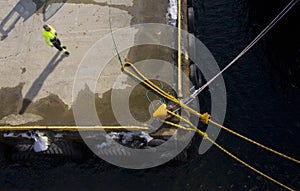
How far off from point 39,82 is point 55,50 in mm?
1383

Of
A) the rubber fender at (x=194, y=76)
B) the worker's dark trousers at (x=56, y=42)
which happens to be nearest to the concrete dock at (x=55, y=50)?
the worker's dark trousers at (x=56, y=42)

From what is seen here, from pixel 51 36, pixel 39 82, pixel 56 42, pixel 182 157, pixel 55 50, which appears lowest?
pixel 182 157

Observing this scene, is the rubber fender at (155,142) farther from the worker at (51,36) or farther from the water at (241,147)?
the worker at (51,36)

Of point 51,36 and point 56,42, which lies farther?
point 56,42

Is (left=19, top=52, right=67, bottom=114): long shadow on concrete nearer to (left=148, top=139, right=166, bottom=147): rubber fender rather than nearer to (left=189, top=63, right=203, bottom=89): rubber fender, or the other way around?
(left=148, top=139, right=166, bottom=147): rubber fender

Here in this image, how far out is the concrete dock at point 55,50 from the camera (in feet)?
33.0

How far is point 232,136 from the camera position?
11.2 m

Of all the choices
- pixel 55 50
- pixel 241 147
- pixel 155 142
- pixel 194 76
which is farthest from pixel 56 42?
pixel 241 147

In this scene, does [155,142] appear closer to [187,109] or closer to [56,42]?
[187,109]

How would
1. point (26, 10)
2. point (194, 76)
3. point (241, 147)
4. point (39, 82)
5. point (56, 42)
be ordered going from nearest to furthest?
1. point (56, 42)
2. point (39, 82)
3. point (194, 76)
4. point (241, 147)
5. point (26, 10)

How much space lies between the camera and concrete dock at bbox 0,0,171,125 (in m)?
10.1

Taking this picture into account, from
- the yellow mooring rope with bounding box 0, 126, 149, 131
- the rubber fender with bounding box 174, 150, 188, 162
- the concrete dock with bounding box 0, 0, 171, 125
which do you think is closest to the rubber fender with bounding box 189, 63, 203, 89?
the concrete dock with bounding box 0, 0, 171, 125

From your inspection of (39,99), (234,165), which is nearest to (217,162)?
(234,165)

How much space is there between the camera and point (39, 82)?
10492 millimetres
